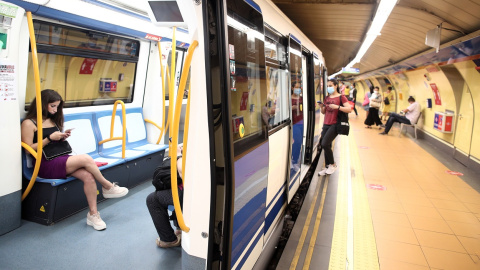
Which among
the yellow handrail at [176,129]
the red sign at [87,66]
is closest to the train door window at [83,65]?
the red sign at [87,66]

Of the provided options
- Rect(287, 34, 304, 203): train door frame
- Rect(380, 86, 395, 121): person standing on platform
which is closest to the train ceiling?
Rect(287, 34, 304, 203): train door frame

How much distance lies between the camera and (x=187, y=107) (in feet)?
6.48

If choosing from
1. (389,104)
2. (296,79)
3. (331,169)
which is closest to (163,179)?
(296,79)

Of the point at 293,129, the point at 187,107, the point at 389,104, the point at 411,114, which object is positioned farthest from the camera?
the point at 389,104

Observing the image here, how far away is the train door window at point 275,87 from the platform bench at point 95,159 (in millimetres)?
2536

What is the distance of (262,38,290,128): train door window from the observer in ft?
10.1

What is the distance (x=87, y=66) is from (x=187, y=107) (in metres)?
4.53

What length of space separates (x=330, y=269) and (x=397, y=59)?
10567 millimetres

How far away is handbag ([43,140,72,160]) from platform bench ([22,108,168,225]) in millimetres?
256

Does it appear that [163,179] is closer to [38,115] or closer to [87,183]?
[87,183]

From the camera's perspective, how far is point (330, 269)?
3.31 meters

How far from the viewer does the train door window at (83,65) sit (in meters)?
4.45

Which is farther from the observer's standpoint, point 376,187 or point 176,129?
point 376,187

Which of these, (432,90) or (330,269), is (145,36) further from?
(432,90)
